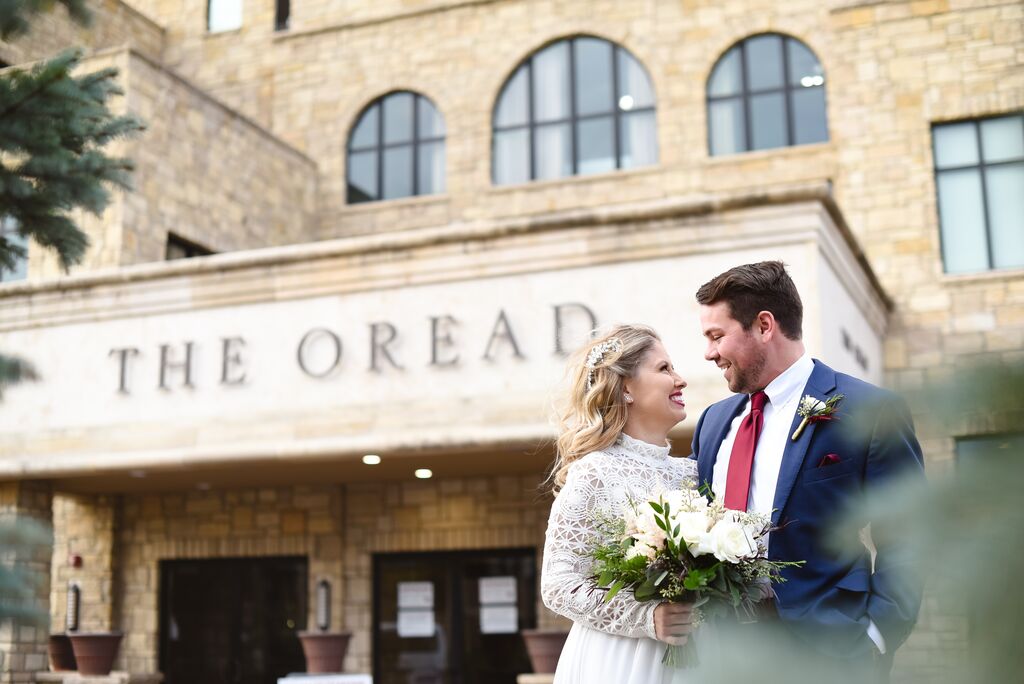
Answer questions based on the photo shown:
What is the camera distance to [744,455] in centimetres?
333

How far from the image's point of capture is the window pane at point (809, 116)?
50.7 ft

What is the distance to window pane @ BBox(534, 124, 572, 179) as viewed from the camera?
16.7 metres

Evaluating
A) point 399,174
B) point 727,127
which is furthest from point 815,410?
point 399,174

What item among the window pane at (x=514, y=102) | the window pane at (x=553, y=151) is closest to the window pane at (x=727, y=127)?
the window pane at (x=553, y=151)

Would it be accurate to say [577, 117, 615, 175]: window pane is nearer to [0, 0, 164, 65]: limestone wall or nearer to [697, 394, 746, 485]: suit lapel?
[0, 0, 164, 65]: limestone wall

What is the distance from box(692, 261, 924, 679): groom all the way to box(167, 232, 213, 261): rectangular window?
1298cm

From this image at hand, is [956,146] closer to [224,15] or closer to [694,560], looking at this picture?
[224,15]

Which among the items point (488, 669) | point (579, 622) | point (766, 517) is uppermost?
point (766, 517)

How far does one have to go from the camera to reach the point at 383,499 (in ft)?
46.0

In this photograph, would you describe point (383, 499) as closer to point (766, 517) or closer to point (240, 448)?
point (240, 448)

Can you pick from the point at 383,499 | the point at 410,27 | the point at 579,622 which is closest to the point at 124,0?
the point at 410,27

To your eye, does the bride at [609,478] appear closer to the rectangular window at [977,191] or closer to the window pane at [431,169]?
the rectangular window at [977,191]

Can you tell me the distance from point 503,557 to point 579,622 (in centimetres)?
1033

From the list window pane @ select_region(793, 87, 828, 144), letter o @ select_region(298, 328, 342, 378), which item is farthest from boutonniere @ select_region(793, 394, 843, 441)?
window pane @ select_region(793, 87, 828, 144)
